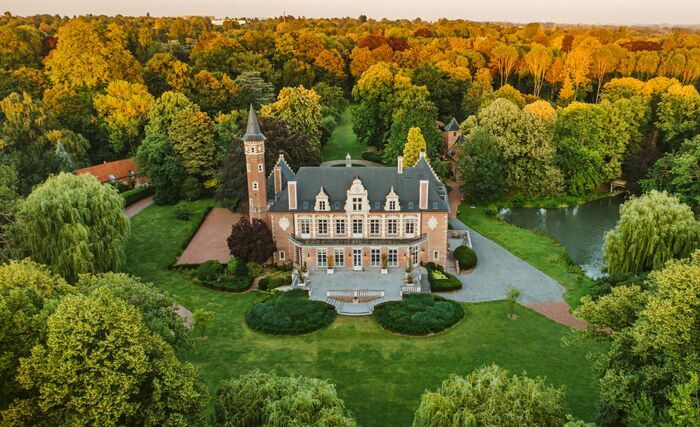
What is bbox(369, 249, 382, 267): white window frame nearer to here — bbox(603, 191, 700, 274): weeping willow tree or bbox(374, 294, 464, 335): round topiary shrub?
bbox(374, 294, 464, 335): round topiary shrub

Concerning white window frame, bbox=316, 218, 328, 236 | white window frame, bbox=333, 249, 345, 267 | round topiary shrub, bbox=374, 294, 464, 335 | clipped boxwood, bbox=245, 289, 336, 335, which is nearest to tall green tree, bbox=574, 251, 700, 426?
round topiary shrub, bbox=374, 294, 464, 335

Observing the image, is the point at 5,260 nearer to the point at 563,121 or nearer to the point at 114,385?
the point at 114,385

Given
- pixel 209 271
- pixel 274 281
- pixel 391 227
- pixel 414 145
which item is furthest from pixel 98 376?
pixel 414 145

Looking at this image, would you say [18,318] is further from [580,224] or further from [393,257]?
[580,224]

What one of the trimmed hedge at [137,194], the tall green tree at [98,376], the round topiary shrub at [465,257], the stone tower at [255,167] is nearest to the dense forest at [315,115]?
the trimmed hedge at [137,194]

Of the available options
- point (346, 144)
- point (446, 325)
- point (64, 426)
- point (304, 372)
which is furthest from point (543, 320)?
point (346, 144)

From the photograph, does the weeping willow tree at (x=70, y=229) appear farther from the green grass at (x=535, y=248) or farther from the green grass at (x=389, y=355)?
the green grass at (x=535, y=248)

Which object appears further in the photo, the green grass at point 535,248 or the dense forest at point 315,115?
the dense forest at point 315,115
